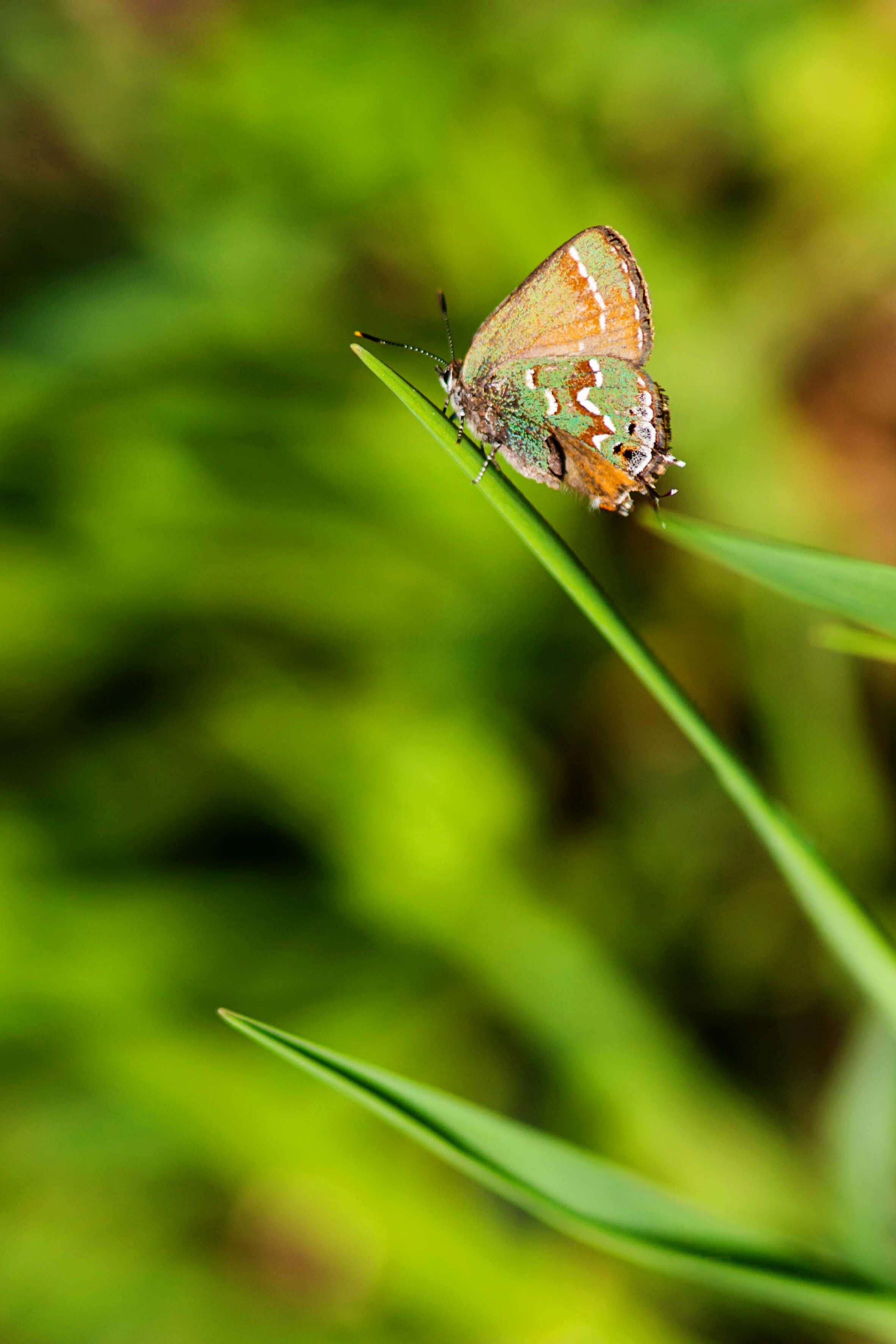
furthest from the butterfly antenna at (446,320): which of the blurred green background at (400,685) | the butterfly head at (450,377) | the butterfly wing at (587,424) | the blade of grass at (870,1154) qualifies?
the blade of grass at (870,1154)

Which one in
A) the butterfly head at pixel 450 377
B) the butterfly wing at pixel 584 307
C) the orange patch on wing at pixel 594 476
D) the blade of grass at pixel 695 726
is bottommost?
the blade of grass at pixel 695 726

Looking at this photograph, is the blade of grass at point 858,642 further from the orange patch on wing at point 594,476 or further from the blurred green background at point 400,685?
the blurred green background at point 400,685

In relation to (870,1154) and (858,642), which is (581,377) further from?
(870,1154)

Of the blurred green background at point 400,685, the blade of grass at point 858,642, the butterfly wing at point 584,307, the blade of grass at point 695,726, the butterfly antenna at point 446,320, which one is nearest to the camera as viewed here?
the blade of grass at point 695,726

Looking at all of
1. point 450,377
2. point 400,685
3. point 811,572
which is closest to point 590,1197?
point 811,572

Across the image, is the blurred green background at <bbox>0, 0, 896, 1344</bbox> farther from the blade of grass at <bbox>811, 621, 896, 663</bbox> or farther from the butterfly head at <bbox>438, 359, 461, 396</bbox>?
the blade of grass at <bbox>811, 621, 896, 663</bbox>

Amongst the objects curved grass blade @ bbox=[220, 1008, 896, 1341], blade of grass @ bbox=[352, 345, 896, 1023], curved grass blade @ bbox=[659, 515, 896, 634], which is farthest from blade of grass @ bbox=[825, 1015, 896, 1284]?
curved grass blade @ bbox=[659, 515, 896, 634]
